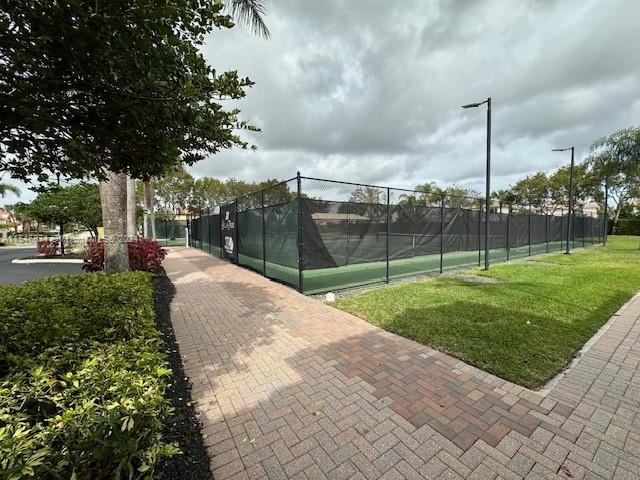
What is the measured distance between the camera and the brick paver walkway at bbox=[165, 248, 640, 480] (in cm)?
184

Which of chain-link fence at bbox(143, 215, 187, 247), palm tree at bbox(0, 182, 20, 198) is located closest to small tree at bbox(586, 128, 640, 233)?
chain-link fence at bbox(143, 215, 187, 247)

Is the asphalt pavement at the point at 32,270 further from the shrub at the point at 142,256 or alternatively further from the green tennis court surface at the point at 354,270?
the green tennis court surface at the point at 354,270

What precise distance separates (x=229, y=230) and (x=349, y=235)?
19.4 ft

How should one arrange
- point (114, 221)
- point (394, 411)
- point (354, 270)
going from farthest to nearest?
point (354, 270) < point (114, 221) < point (394, 411)

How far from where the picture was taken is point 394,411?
234cm

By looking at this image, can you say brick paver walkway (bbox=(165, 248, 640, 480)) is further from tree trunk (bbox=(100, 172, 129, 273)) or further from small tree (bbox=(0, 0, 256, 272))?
tree trunk (bbox=(100, 172, 129, 273))

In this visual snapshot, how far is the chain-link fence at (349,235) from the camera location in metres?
6.41

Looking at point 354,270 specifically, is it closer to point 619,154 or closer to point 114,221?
point 114,221

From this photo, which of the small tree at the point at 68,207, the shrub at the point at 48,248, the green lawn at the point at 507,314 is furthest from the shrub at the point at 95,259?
the shrub at the point at 48,248

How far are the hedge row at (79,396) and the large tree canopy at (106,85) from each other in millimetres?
1292

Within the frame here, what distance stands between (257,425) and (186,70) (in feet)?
8.53

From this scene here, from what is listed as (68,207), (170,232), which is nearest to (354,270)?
(68,207)

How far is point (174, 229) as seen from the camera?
25469mm

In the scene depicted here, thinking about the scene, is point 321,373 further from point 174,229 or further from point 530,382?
point 174,229
